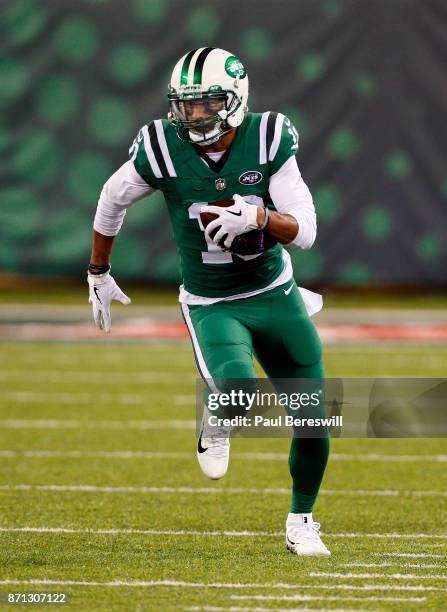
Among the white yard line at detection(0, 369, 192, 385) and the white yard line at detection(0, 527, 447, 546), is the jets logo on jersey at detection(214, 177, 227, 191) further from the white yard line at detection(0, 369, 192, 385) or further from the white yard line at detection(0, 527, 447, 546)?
the white yard line at detection(0, 369, 192, 385)

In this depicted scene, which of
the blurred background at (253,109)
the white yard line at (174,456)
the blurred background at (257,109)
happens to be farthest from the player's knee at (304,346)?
the blurred background at (257,109)

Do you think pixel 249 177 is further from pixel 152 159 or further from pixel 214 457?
pixel 214 457

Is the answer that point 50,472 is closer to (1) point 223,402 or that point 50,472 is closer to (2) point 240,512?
(2) point 240,512

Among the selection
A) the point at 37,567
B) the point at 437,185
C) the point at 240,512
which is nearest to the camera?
the point at 37,567

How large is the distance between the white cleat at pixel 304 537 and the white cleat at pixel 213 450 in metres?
0.29

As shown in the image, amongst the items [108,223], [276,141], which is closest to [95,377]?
[108,223]

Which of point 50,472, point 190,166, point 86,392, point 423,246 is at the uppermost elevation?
point 190,166

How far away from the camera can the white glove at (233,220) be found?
3.56 metres

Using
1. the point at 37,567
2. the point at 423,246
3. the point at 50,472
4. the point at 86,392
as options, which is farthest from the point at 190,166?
the point at 423,246

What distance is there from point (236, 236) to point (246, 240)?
6 cm

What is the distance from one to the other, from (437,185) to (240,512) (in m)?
7.43

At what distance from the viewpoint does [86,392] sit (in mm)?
7695

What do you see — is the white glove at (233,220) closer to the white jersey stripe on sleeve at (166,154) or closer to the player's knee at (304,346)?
the white jersey stripe on sleeve at (166,154)

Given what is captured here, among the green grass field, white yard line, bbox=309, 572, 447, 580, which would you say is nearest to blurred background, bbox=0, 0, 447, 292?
the green grass field
